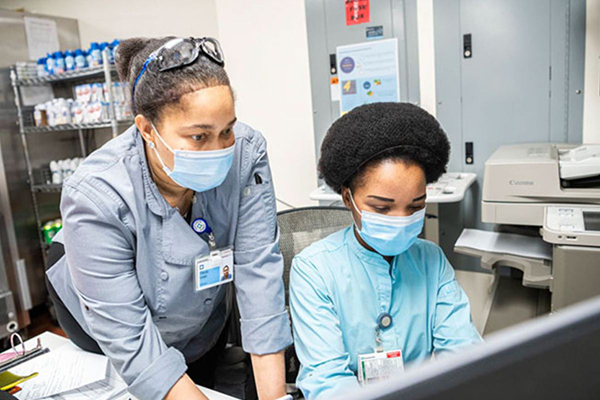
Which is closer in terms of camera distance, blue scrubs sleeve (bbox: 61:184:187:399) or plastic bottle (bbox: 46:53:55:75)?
blue scrubs sleeve (bbox: 61:184:187:399)

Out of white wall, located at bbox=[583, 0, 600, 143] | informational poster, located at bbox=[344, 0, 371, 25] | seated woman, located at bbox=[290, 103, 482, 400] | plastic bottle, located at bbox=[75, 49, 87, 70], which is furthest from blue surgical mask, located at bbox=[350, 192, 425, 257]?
plastic bottle, located at bbox=[75, 49, 87, 70]

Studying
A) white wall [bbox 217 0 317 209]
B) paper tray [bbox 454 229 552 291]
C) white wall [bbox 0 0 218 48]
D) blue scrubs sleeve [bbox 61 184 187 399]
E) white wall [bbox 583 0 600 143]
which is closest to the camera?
blue scrubs sleeve [bbox 61 184 187 399]

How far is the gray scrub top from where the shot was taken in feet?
3.02

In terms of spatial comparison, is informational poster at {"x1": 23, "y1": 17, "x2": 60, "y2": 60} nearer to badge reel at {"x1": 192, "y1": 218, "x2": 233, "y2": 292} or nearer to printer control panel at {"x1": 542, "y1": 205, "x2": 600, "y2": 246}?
badge reel at {"x1": 192, "y1": 218, "x2": 233, "y2": 292}

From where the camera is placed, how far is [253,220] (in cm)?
114

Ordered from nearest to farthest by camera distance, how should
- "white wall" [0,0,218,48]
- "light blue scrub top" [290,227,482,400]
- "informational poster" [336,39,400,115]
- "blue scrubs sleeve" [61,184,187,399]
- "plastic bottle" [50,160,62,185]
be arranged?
"blue scrubs sleeve" [61,184,187,399], "light blue scrub top" [290,227,482,400], "informational poster" [336,39,400,115], "white wall" [0,0,218,48], "plastic bottle" [50,160,62,185]

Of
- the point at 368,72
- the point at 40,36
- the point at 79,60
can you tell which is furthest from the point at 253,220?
the point at 40,36

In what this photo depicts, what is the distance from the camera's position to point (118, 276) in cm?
94

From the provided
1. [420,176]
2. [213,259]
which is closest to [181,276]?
[213,259]

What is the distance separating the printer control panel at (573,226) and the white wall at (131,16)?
2.40 metres

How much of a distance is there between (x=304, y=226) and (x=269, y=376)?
Answer: 0.46 m

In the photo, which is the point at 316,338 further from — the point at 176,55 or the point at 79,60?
the point at 79,60

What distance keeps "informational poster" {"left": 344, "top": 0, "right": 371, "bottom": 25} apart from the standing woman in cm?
157

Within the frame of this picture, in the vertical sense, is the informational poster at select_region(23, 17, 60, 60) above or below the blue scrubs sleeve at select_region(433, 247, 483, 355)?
above
